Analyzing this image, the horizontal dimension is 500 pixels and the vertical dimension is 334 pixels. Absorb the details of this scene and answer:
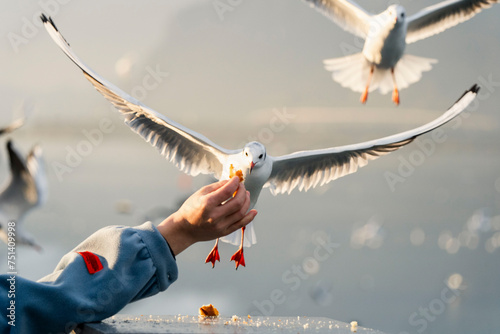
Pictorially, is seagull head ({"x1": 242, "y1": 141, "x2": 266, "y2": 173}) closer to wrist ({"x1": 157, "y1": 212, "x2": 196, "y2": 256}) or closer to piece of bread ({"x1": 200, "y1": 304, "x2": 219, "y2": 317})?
piece of bread ({"x1": 200, "y1": 304, "x2": 219, "y2": 317})

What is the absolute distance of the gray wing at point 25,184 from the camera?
3.40m

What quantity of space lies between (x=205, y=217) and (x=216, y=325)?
0.26 m

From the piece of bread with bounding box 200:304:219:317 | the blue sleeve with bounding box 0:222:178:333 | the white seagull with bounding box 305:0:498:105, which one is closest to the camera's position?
the blue sleeve with bounding box 0:222:178:333

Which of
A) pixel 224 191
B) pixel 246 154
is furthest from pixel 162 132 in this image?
pixel 224 191

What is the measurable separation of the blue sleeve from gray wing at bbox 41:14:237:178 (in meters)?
1.17

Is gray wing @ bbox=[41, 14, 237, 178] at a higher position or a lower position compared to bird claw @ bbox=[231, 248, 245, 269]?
higher

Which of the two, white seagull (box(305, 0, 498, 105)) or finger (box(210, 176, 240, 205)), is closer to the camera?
finger (box(210, 176, 240, 205))

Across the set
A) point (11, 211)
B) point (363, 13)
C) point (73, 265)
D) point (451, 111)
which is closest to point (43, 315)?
point (73, 265)

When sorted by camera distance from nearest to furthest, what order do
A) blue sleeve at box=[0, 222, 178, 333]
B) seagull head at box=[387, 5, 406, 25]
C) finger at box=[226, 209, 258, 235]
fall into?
blue sleeve at box=[0, 222, 178, 333] → finger at box=[226, 209, 258, 235] → seagull head at box=[387, 5, 406, 25]

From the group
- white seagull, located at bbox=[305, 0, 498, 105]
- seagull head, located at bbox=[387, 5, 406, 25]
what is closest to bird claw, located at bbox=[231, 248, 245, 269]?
white seagull, located at bbox=[305, 0, 498, 105]

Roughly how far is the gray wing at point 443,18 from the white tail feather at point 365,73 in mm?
178

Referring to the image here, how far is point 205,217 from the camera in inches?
32.4

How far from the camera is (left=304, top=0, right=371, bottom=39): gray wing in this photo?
3.40m

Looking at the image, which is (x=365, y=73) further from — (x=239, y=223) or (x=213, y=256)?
(x=239, y=223)
